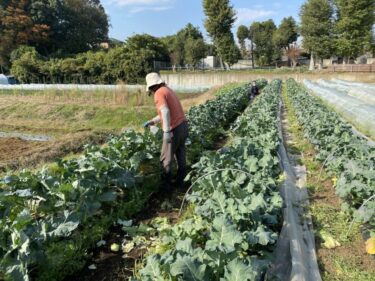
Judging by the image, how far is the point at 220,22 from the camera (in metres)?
41.3

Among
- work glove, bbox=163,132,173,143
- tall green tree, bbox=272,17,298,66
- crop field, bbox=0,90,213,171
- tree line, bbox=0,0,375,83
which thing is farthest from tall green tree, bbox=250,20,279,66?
work glove, bbox=163,132,173,143

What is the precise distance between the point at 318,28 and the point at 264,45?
11857 millimetres

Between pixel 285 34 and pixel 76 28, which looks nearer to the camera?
pixel 285 34

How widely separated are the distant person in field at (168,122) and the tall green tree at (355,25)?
34728mm

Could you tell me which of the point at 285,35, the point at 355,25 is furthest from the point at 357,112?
the point at 285,35

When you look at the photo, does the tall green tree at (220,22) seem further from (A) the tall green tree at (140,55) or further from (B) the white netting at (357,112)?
(B) the white netting at (357,112)

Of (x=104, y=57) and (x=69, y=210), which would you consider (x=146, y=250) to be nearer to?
(x=69, y=210)

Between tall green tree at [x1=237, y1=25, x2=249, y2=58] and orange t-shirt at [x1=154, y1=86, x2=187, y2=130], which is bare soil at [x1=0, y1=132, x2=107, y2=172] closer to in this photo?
orange t-shirt at [x1=154, y1=86, x2=187, y2=130]

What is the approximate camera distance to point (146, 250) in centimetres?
352

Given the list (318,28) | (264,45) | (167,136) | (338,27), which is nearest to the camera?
(167,136)

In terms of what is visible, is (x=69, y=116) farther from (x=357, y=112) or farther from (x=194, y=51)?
(x=194, y=51)

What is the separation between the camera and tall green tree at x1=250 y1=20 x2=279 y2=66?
4603 centimetres

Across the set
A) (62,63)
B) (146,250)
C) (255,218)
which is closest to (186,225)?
(255,218)

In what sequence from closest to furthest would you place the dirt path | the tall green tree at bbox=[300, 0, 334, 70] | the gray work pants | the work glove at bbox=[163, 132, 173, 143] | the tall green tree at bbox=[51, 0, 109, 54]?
the dirt path
the work glove at bbox=[163, 132, 173, 143]
the gray work pants
the tall green tree at bbox=[300, 0, 334, 70]
the tall green tree at bbox=[51, 0, 109, 54]
